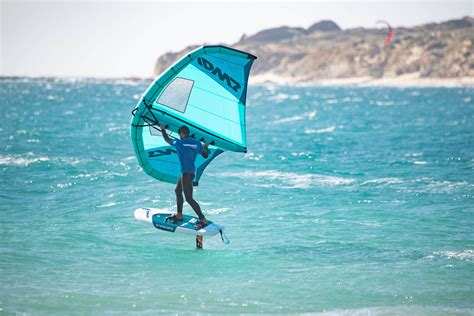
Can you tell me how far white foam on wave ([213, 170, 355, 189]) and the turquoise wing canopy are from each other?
8.11 m

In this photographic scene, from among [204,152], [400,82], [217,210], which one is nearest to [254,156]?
[217,210]

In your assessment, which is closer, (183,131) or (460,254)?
(183,131)

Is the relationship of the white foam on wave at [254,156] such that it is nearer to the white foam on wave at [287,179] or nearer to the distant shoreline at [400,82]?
the white foam on wave at [287,179]

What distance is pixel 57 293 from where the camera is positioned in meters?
10.6

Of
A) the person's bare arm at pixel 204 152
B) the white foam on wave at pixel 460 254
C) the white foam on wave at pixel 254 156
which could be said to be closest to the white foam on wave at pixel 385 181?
the white foam on wave at pixel 254 156

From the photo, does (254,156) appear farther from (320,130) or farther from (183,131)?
(183,131)

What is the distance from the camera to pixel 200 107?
1329cm

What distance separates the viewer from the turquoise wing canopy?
12.8 m

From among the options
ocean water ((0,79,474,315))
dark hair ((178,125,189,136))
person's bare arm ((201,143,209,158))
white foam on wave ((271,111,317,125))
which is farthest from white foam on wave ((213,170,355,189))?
white foam on wave ((271,111,317,125))

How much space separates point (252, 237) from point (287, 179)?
8.31m

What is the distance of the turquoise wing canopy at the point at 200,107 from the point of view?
12.8 m

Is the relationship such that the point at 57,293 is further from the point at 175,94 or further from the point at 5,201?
the point at 5,201

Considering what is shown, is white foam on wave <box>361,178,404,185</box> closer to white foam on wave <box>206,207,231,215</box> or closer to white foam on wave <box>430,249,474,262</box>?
white foam on wave <box>206,207,231,215</box>

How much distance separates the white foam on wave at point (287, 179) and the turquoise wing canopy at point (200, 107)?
8112 mm
